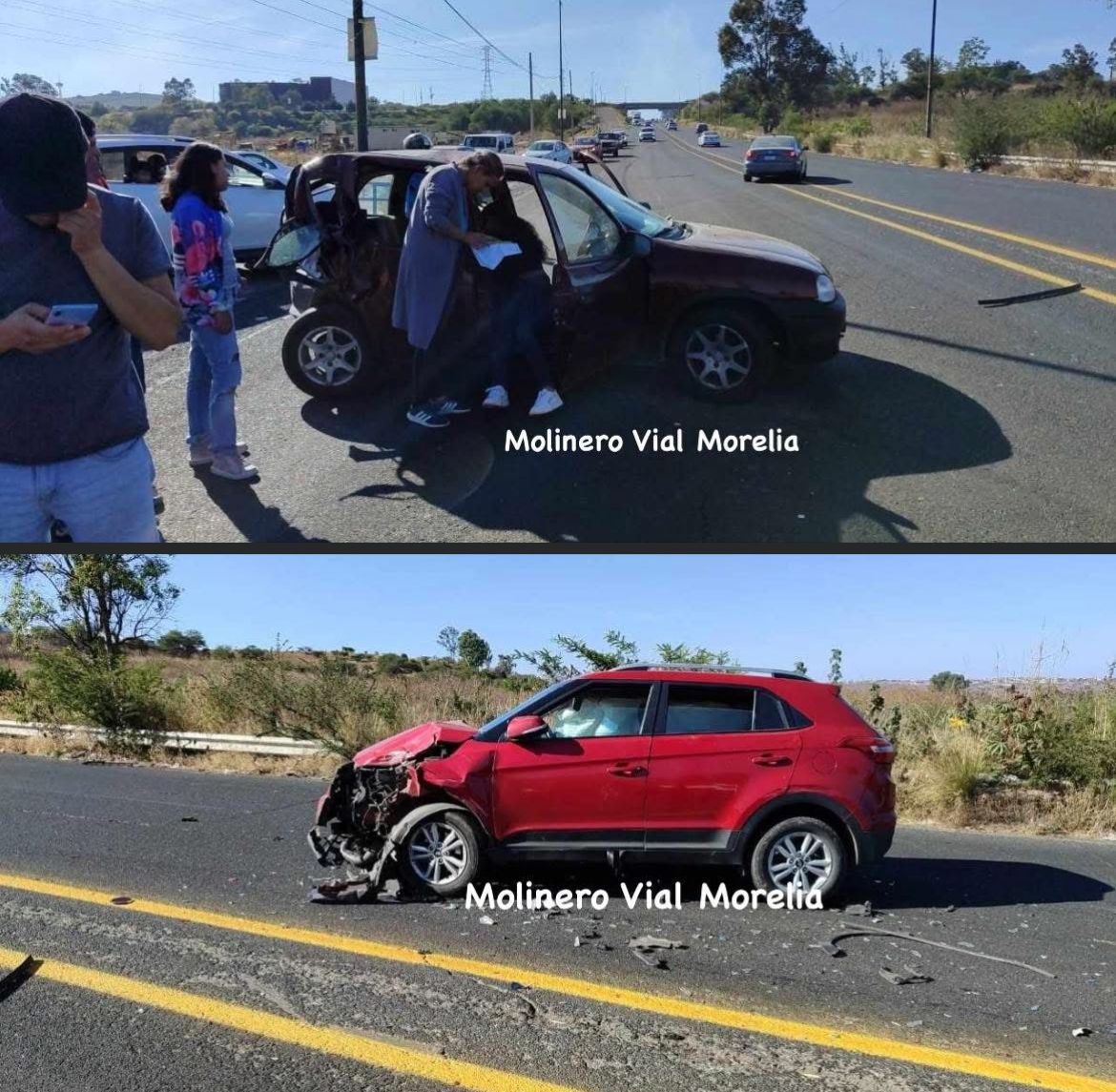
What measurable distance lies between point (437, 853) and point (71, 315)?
3.59m

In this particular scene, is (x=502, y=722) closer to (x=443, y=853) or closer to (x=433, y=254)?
(x=443, y=853)

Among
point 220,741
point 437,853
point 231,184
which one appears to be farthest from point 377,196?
point 231,184

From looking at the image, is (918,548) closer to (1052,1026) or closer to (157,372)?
(1052,1026)

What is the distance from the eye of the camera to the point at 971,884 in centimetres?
655

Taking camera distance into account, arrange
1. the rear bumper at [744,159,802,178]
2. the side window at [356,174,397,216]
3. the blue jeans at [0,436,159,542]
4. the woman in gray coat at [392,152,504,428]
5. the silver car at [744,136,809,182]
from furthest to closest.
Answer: the rear bumper at [744,159,802,178], the silver car at [744,136,809,182], the side window at [356,174,397,216], the woman in gray coat at [392,152,504,428], the blue jeans at [0,436,159,542]

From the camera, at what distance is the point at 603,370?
6.82 metres

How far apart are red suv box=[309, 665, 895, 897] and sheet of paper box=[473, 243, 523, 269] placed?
Result: 2432 millimetres

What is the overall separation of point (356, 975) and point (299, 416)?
3396 millimetres

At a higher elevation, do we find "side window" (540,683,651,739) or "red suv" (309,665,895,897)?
"side window" (540,683,651,739)

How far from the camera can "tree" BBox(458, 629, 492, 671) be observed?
16.0 metres

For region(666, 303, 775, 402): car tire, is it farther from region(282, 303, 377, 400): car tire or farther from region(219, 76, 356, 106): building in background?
region(219, 76, 356, 106): building in background

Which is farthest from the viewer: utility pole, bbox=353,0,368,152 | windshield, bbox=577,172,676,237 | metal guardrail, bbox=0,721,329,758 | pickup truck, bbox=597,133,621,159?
pickup truck, bbox=597,133,621,159

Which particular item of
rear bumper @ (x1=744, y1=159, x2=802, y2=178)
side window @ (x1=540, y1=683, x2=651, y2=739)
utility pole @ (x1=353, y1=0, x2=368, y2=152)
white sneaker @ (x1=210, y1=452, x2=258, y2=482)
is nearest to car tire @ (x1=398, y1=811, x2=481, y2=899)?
side window @ (x1=540, y1=683, x2=651, y2=739)

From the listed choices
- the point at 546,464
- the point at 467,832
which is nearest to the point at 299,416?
the point at 546,464
